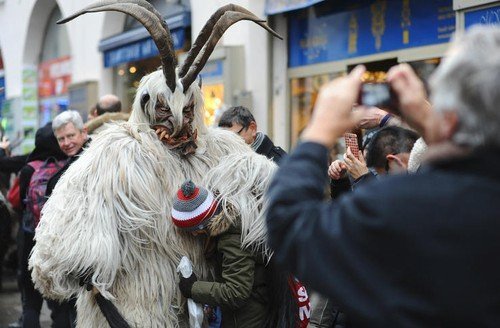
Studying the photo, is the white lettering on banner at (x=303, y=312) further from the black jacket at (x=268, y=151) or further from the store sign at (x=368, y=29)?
the store sign at (x=368, y=29)

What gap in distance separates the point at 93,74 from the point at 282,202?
11505mm

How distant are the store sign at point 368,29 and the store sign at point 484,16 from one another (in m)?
0.88

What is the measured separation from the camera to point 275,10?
341 inches

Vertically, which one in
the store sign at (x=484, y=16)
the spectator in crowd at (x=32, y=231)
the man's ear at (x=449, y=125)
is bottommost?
the spectator in crowd at (x=32, y=231)

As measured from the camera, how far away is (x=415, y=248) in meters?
1.42

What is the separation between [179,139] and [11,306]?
517 centimetres

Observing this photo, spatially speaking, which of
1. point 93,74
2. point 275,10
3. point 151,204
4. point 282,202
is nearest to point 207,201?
point 151,204

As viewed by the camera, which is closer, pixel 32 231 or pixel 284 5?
pixel 32 231

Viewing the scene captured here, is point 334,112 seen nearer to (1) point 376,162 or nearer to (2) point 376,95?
(2) point 376,95

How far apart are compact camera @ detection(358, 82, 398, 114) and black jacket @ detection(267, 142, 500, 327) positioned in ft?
0.93

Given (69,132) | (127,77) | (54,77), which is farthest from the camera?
(54,77)

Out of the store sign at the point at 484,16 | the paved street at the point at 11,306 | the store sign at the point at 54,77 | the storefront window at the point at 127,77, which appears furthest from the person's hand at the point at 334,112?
the store sign at the point at 54,77

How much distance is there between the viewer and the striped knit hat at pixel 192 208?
3.07 m

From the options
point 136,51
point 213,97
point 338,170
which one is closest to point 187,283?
point 338,170
